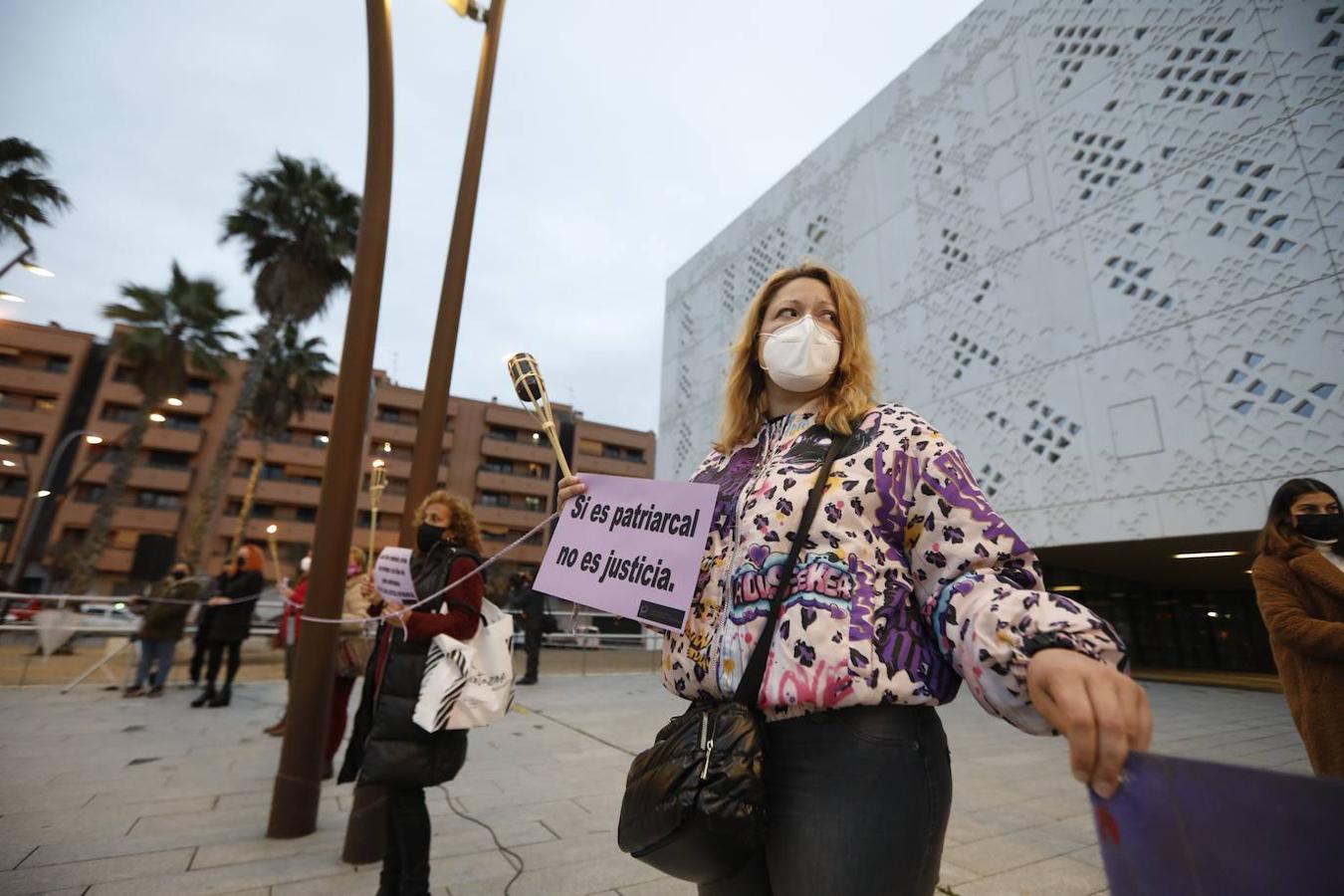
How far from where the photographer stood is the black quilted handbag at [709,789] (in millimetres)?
986

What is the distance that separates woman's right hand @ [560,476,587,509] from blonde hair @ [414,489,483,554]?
1.56 m

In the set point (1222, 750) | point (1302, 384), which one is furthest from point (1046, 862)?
point (1302, 384)

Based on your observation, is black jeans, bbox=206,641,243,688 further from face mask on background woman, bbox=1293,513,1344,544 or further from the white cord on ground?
face mask on background woman, bbox=1293,513,1344,544

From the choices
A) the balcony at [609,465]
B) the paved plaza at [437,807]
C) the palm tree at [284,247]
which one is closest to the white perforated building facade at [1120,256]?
the paved plaza at [437,807]

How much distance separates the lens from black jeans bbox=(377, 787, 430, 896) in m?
2.47

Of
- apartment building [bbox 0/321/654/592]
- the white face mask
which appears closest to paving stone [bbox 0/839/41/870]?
the white face mask

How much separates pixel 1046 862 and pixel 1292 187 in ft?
40.4

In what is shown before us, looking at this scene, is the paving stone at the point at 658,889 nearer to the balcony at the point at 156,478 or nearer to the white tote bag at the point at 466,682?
the white tote bag at the point at 466,682

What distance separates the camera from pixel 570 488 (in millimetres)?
1757

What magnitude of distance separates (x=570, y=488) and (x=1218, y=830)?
1.46 meters

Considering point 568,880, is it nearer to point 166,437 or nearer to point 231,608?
point 231,608

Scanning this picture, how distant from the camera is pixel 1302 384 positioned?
930 centimetres

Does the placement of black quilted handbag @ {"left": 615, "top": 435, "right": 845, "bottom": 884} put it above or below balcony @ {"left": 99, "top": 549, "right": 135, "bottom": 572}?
below

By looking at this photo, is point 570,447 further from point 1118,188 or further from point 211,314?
point 1118,188
